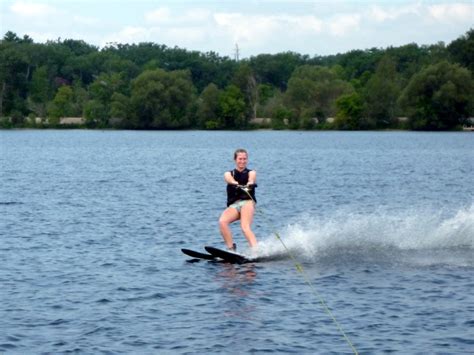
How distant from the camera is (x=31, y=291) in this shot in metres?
17.0

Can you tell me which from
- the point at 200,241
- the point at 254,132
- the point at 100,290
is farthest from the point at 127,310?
the point at 254,132

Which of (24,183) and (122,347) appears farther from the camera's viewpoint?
(24,183)

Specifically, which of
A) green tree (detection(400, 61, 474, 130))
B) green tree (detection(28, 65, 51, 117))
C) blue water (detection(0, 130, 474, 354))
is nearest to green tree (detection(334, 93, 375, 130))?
green tree (detection(400, 61, 474, 130))

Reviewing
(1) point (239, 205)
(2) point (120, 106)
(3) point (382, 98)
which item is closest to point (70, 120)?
(2) point (120, 106)

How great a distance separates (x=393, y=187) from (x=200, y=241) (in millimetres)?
21938

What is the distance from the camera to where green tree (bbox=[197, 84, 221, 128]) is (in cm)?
14388

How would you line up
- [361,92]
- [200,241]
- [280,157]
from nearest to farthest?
[200,241]
[280,157]
[361,92]

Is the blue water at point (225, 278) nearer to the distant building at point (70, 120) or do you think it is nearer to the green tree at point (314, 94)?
the green tree at point (314, 94)

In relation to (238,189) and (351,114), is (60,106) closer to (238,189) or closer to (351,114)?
(351,114)

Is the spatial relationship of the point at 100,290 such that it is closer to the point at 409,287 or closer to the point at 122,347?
the point at 122,347

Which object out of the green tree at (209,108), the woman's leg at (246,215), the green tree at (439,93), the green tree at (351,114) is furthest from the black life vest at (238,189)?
the green tree at (209,108)

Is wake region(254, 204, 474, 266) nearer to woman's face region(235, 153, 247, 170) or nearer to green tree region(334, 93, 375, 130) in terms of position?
woman's face region(235, 153, 247, 170)

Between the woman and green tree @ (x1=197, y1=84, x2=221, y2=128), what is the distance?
4901 inches

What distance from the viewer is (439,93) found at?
393 ft
